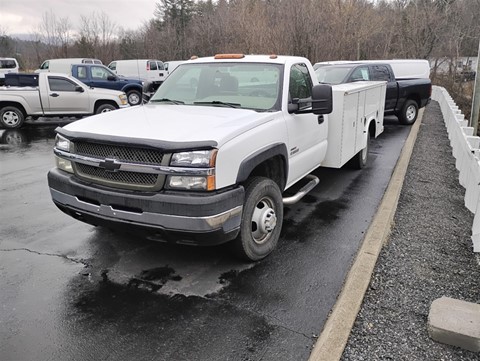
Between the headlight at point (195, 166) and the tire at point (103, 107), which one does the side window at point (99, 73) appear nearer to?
the tire at point (103, 107)

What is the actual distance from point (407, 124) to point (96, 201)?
39.6ft

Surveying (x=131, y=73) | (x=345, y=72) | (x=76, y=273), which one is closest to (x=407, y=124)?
(x=345, y=72)

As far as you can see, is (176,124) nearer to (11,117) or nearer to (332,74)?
(332,74)

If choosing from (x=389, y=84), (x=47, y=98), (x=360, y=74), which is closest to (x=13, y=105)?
(x=47, y=98)

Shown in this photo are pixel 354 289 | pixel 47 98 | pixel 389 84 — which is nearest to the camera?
pixel 354 289

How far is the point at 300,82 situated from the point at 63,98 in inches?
419

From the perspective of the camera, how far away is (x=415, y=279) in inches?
149

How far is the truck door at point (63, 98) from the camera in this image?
13336mm

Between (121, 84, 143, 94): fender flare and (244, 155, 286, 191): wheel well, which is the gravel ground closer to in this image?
(244, 155, 286, 191): wheel well

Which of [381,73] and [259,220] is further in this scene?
[381,73]

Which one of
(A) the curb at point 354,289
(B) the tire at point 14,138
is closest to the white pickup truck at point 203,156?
(A) the curb at point 354,289

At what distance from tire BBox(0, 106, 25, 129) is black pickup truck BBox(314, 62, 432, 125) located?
9.30 m

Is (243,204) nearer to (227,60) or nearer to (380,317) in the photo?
(380,317)

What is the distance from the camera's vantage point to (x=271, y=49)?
21.8 metres
